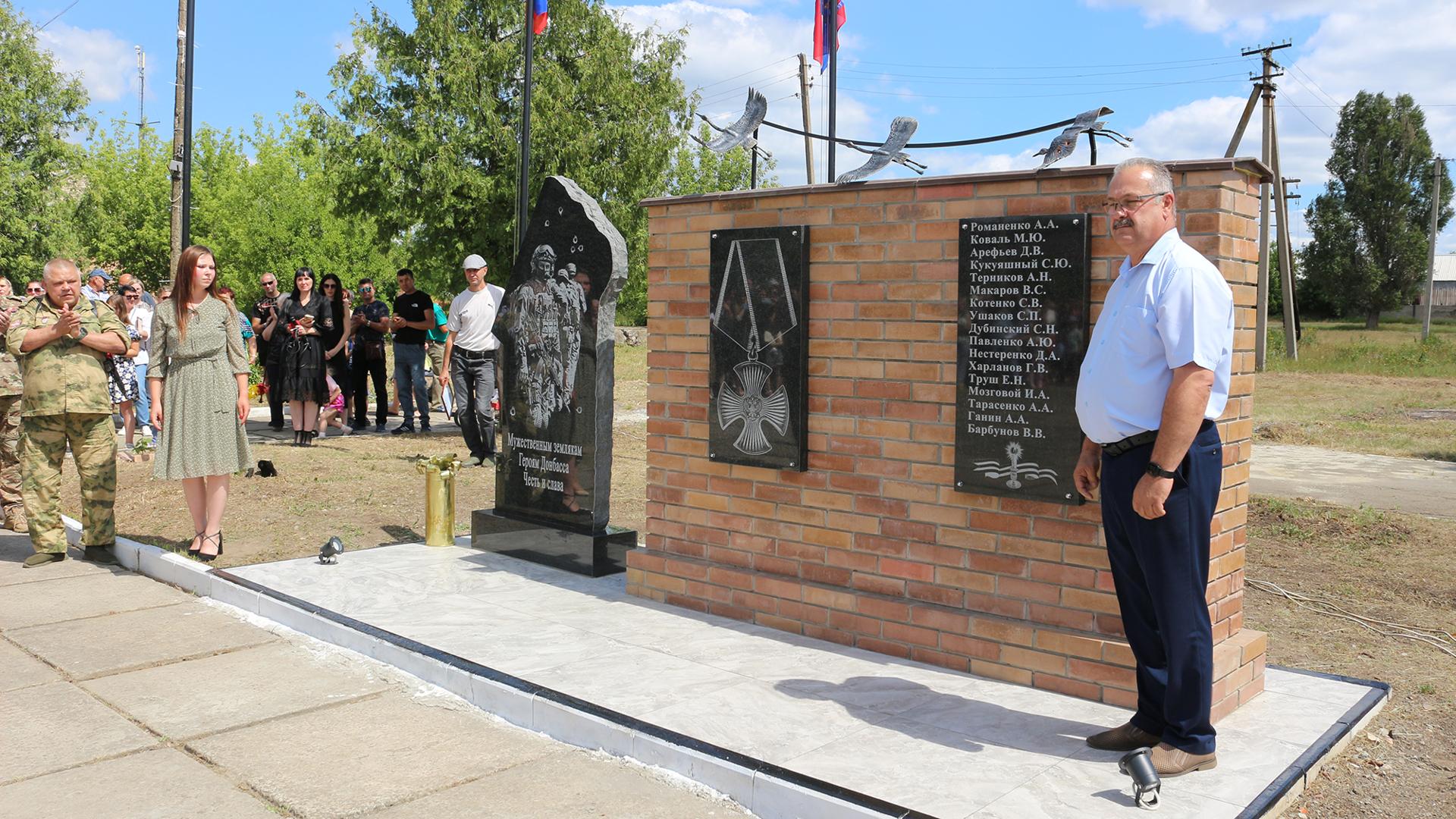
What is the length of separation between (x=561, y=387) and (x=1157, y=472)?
411 cm

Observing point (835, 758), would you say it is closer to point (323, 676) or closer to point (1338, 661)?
point (323, 676)

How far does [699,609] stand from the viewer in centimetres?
602

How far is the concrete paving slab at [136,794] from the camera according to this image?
12.2 feet

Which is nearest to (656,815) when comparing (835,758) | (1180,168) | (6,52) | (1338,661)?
(835,758)

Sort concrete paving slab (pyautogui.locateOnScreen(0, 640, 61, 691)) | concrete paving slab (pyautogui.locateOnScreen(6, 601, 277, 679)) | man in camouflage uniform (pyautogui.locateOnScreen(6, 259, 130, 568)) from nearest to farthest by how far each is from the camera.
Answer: concrete paving slab (pyautogui.locateOnScreen(0, 640, 61, 691))
concrete paving slab (pyautogui.locateOnScreen(6, 601, 277, 679))
man in camouflage uniform (pyautogui.locateOnScreen(6, 259, 130, 568))

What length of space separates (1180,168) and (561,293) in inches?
148

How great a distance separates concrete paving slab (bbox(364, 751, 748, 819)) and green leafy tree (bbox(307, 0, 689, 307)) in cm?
1545

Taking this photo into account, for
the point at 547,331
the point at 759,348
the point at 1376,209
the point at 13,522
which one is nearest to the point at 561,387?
the point at 547,331

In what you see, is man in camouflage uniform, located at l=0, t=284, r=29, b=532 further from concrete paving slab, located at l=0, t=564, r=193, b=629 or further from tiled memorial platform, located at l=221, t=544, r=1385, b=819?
tiled memorial platform, located at l=221, t=544, r=1385, b=819

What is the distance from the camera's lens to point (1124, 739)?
4.02 meters

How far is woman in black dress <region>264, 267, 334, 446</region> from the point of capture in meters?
12.9

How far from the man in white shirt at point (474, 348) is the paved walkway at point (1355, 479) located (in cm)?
708

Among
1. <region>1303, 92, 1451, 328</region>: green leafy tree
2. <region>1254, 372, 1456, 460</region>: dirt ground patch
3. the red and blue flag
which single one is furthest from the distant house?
the red and blue flag

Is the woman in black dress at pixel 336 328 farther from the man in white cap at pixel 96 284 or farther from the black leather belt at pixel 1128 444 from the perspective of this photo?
the black leather belt at pixel 1128 444
